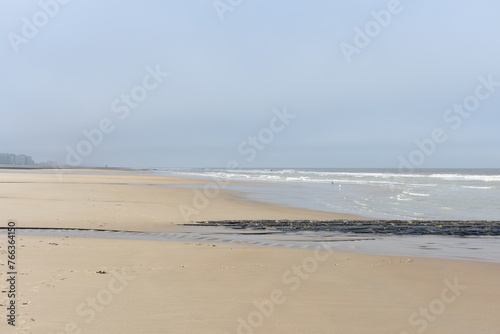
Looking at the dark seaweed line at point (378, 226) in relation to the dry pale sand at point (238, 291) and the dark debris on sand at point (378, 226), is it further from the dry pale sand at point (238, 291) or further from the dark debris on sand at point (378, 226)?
the dry pale sand at point (238, 291)

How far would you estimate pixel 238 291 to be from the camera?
302 inches

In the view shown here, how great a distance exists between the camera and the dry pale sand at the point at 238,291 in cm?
609

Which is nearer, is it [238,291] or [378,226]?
[238,291]

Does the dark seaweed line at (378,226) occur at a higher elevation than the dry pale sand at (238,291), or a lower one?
higher

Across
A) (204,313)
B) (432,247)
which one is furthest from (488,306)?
(432,247)

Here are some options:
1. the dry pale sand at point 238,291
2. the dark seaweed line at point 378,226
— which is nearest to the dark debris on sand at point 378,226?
the dark seaweed line at point 378,226

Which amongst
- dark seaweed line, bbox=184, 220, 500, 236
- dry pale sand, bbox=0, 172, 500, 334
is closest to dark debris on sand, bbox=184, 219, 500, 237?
dark seaweed line, bbox=184, 220, 500, 236

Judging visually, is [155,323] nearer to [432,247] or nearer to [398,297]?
[398,297]

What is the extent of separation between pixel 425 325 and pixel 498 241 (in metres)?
9.82

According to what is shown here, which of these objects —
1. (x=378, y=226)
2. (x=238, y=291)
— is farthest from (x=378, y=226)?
(x=238, y=291)

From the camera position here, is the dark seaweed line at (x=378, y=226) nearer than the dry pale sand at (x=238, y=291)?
No

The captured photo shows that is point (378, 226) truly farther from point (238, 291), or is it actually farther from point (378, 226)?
point (238, 291)

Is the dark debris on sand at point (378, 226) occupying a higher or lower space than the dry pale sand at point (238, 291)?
higher

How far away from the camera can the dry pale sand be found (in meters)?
6.09
